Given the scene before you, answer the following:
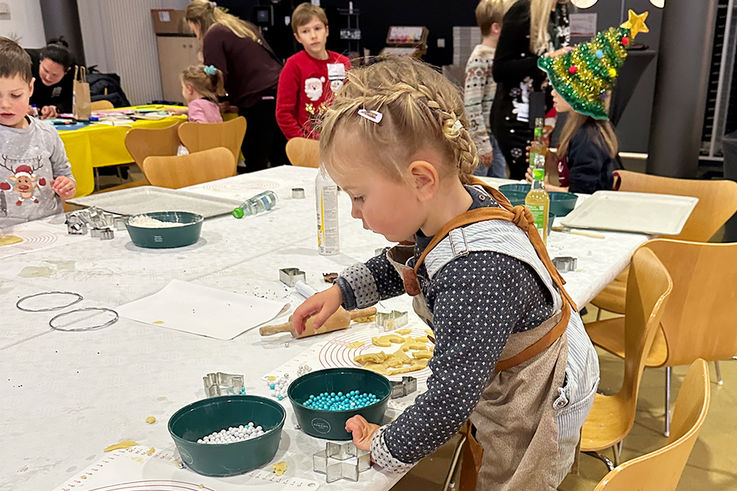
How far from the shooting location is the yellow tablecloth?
13.6 ft

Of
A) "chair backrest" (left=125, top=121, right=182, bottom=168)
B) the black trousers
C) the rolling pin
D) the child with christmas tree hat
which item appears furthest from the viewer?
the black trousers

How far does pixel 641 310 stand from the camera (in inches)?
63.1

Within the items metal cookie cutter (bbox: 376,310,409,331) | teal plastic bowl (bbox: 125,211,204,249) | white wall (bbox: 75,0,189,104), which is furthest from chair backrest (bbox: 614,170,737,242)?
white wall (bbox: 75,0,189,104)

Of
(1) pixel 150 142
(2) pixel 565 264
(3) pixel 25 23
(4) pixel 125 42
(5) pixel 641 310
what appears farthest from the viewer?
(4) pixel 125 42

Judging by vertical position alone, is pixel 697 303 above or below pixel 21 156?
below

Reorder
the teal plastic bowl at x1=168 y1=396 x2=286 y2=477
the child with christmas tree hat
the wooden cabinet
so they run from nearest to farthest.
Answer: the teal plastic bowl at x1=168 y1=396 x2=286 y2=477, the child with christmas tree hat, the wooden cabinet

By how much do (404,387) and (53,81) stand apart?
472 cm

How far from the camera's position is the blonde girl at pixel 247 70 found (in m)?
4.60

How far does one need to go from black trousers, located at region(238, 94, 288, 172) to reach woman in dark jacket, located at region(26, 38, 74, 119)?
134 cm

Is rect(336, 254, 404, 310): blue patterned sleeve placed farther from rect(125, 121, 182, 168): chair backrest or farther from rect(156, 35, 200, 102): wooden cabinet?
rect(156, 35, 200, 102): wooden cabinet

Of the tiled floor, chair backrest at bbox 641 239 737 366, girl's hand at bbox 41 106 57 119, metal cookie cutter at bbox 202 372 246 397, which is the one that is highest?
girl's hand at bbox 41 106 57 119

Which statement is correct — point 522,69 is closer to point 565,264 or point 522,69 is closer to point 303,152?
point 303,152

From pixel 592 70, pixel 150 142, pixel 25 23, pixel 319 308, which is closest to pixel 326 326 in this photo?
pixel 319 308

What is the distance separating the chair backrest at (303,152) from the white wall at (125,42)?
5.79m
